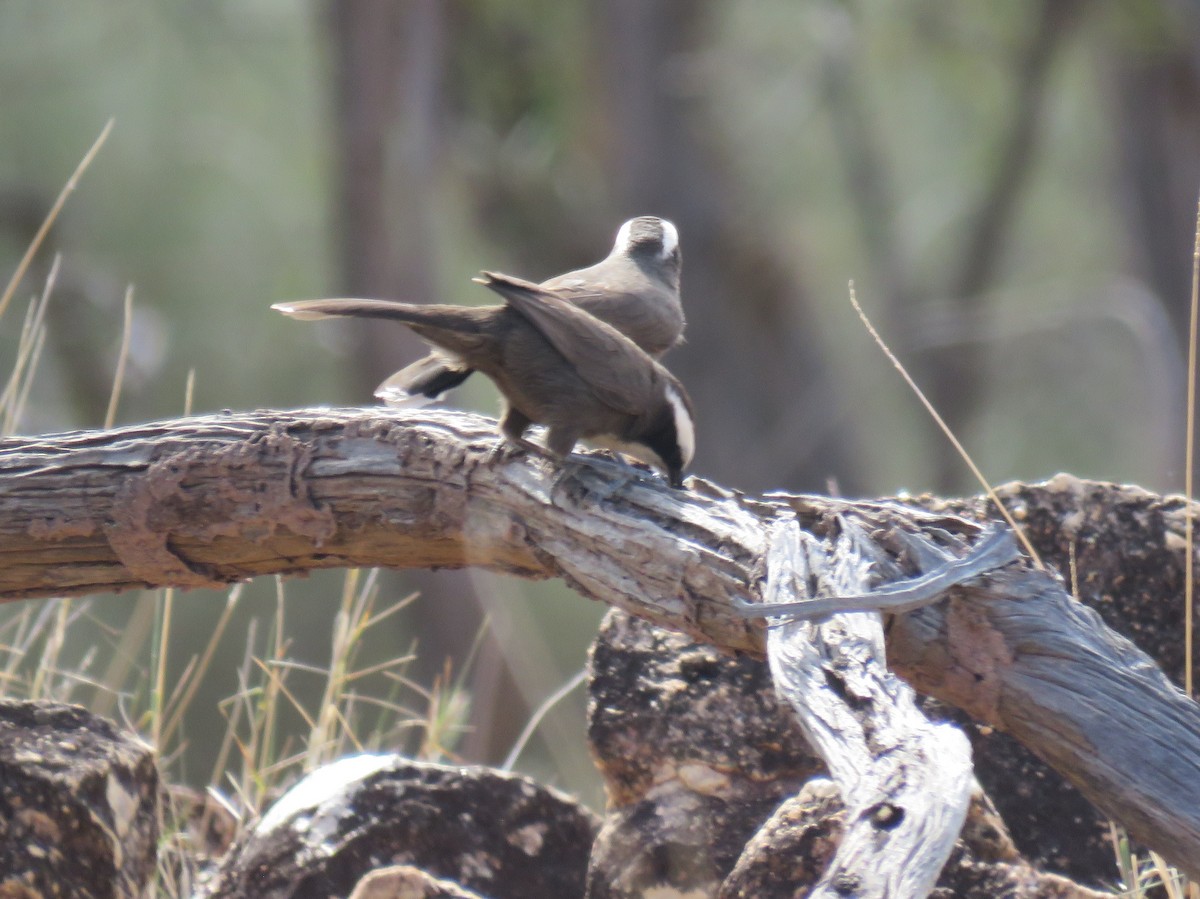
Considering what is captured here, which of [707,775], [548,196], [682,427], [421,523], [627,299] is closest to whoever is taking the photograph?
[421,523]

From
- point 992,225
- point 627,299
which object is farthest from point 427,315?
point 992,225

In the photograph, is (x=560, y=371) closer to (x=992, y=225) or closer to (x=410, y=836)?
(x=410, y=836)

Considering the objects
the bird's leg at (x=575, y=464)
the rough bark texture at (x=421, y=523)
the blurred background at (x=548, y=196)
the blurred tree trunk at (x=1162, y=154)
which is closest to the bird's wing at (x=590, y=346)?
the bird's leg at (x=575, y=464)

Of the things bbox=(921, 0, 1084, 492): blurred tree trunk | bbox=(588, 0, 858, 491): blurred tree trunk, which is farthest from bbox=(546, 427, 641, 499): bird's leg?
bbox=(921, 0, 1084, 492): blurred tree trunk

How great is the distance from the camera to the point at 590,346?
104 inches

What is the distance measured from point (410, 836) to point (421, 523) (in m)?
0.70

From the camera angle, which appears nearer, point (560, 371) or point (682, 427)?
point (560, 371)

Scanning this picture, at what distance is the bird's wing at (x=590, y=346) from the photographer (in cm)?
256

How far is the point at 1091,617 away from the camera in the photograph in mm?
1910

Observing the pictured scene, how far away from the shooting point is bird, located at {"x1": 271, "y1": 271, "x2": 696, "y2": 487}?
8.50ft

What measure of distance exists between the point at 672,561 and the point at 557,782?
2704 mm

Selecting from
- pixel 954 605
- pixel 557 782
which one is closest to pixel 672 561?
pixel 954 605

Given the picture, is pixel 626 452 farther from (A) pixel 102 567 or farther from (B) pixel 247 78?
(B) pixel 247 78

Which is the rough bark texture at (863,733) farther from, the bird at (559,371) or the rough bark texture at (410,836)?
the rough bark texture at (410,836)
